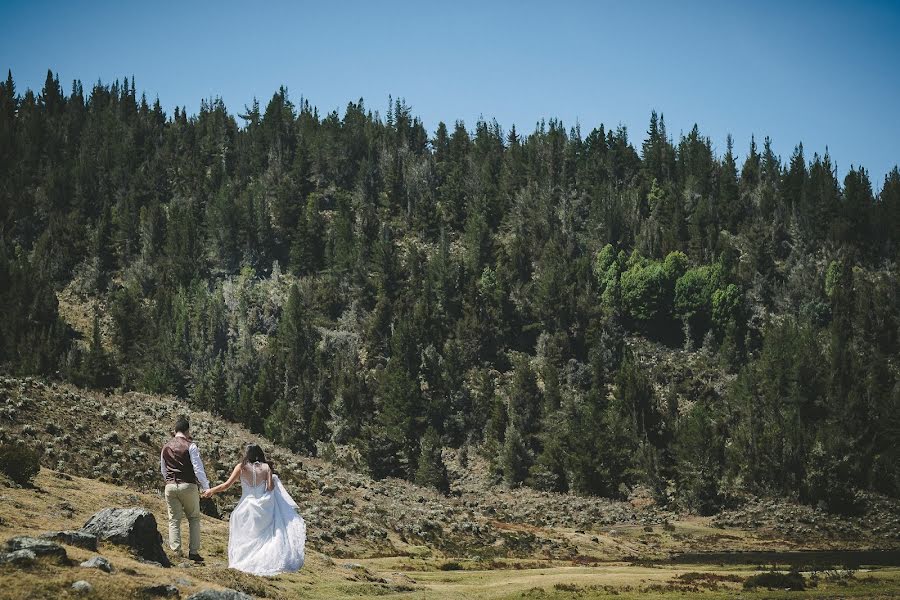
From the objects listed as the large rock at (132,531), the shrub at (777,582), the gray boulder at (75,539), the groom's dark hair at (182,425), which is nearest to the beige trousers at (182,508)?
the large rock at (132,531)

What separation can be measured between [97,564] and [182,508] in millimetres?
3355

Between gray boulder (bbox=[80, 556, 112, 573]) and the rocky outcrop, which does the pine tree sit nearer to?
gray boulder (bbox=[80, 556, 112, 573])

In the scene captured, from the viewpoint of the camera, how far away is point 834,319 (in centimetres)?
15062

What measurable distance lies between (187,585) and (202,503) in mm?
24016

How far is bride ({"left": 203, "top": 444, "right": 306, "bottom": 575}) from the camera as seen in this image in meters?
19.7

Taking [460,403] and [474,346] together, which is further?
[474,346]

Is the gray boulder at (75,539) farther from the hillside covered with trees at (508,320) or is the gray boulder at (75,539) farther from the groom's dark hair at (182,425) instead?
the hillside covered with trees at (508,320)

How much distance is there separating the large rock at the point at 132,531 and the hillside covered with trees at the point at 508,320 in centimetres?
8731

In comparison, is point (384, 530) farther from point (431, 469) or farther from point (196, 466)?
point (431, 469)

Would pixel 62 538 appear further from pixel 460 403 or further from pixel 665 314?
pixel 665 314

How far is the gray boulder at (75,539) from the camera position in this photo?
18.7 metres

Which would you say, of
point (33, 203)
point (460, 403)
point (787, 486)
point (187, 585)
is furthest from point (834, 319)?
point (33, 203)

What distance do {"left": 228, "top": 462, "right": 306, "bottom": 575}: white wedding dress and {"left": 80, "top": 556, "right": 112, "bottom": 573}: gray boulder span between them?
3.07 meters

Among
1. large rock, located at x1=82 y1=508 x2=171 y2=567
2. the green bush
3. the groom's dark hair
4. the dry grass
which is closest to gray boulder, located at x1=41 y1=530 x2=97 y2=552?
the dry grass
